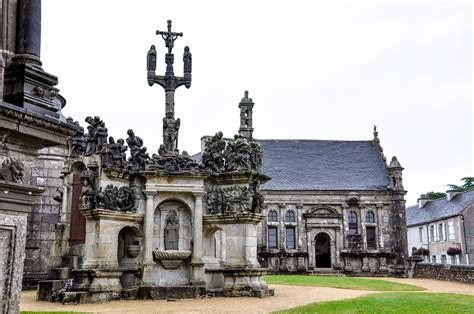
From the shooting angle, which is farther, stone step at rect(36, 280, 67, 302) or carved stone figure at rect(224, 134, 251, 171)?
carved stone figure at rect(224, 134, 251, 171)

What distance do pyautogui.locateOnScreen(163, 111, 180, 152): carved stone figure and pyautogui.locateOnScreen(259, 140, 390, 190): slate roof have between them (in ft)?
87.2

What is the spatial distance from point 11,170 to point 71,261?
1386cm

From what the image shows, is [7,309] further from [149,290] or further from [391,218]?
[391,218]

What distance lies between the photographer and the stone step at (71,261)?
17961 millimetres

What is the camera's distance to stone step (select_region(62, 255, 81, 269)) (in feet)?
58.9

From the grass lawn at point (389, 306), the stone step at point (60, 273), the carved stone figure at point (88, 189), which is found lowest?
the grass lawn at point (389, 306)

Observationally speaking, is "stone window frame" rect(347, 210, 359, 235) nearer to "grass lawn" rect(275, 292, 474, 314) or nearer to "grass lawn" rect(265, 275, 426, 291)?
"grass lawn" rect(265, 275, 426, 291)

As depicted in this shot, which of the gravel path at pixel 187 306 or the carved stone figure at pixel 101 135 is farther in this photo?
the carved stone figure at pixel 101 135

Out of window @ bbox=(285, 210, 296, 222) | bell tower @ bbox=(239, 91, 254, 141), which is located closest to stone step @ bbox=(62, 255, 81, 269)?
bell tower @ bbox=(239, 91, 254, 141)

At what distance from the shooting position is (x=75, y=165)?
60.6 feet

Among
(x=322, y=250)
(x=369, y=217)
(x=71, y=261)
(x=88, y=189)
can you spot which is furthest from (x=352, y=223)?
(x=88, y=189)

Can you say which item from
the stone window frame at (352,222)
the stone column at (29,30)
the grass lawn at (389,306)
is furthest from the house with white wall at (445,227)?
the stone column at (29,30)

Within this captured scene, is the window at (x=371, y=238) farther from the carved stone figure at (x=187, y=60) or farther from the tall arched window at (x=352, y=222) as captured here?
the carved stone figure at (x=187, y=60)

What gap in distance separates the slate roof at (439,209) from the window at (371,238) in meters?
8.44
